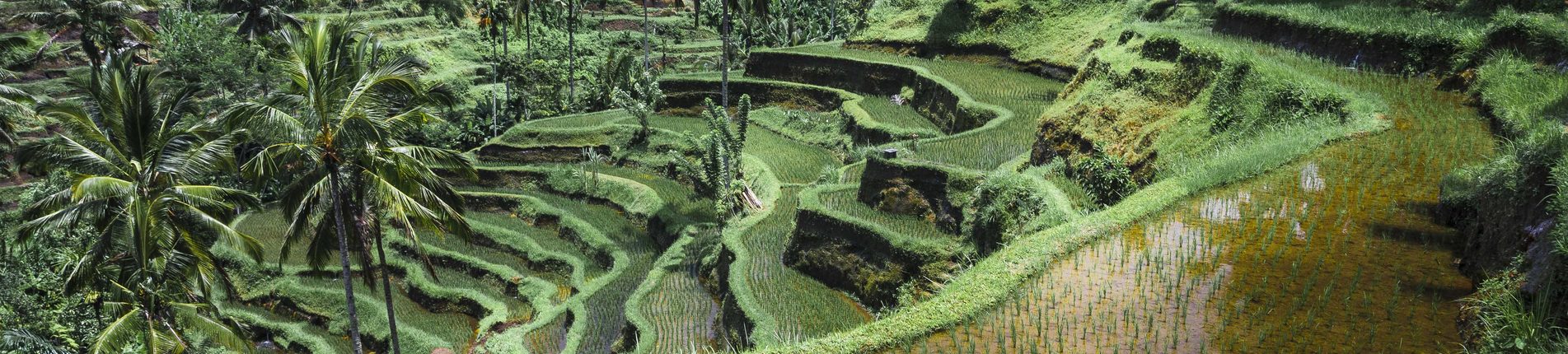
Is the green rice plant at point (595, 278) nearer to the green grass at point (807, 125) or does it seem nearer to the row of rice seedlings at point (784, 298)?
the row of rice seedlings at point (784, 298)

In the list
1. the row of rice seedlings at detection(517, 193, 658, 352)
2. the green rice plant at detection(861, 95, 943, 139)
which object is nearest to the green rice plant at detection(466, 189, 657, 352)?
the row of rice seedlings at detection(517, 193, 658, 352)

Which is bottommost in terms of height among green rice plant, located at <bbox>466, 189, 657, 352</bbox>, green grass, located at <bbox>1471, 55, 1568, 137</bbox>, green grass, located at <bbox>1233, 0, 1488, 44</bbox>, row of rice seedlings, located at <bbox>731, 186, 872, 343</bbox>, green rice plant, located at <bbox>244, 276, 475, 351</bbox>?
green rice plant, located at <bbox>244, 276, 475, 351</bbox>

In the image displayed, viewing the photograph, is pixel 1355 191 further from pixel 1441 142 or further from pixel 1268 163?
pixel 1441 142

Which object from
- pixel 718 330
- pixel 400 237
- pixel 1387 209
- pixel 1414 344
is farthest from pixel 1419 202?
pixel 400 237

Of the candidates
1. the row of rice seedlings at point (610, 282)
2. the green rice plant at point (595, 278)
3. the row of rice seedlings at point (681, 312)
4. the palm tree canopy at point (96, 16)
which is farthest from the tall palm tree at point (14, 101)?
the palm tree canopy at point (96, 16)

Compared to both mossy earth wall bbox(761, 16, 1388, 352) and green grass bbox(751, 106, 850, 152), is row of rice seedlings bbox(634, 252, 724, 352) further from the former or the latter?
green grass bbox(751, 106, 850, 152)

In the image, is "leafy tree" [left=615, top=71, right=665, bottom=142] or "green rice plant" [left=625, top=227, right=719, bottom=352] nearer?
"green rice plant" [left=625, top=227, right=719, bottom=352]

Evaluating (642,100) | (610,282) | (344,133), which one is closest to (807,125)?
(642,100)
